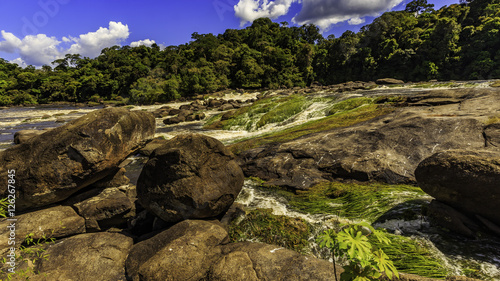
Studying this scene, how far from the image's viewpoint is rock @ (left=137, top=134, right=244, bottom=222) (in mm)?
6090

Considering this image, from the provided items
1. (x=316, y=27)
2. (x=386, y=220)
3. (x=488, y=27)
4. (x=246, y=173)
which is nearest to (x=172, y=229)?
(x=246, y=173)

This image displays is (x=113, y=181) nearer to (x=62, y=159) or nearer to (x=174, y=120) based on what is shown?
(x=62, y=159)

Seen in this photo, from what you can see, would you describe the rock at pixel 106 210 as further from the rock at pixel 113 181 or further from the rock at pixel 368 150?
the rock at pixel 368 150

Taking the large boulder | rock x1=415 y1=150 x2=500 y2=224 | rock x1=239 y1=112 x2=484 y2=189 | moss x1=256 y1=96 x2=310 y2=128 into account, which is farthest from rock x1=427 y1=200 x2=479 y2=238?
moss x1=256 y1=96 x2=310 y2=128

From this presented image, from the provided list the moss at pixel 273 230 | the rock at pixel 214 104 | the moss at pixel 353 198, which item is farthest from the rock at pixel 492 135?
the rock at pixel 214 104

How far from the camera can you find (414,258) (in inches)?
188

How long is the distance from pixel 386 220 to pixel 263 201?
12.6ft

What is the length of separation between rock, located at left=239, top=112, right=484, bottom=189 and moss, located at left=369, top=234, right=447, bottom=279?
3.13 meters

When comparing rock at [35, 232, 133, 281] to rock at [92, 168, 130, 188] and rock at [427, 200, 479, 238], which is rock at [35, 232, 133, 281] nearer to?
rock at [92, 168, 130, 188]

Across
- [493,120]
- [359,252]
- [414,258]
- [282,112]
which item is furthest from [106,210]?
[282,112]

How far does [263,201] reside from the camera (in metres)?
8.09

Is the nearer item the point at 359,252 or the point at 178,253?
the point at 359,252

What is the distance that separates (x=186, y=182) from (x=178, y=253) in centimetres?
186

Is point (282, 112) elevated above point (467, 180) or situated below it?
above
